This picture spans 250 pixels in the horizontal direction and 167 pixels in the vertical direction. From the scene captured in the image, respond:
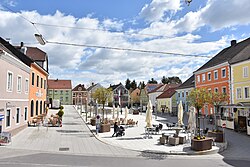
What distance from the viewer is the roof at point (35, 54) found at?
116 ft

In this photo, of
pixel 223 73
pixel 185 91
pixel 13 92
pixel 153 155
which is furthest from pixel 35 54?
pixel 185 91

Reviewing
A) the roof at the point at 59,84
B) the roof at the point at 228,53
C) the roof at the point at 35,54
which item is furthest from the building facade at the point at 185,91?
the roof at the point at 59,84

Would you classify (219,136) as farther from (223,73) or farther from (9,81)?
(223,73)

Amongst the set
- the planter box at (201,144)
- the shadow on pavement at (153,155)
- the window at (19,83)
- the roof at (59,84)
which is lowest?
the shadow on pavement at (153,155)

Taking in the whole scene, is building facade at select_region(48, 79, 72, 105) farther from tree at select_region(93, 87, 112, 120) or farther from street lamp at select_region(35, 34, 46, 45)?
street lamp at select_region(35, 34, 46, 45)

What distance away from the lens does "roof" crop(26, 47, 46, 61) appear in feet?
116

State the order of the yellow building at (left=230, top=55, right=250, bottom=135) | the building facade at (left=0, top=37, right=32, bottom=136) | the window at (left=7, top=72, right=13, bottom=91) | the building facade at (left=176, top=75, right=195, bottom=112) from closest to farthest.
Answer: the building facade at (left=0, top=37, right=32, bottom=136) < the window at (left=7, top=72, right=13, bottom=91) < the yellow building at (left=230, top=55, right=250, bottom=135) < the building facade at (left=176, top=75, right=195, bottom=112)

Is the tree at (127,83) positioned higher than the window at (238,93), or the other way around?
the tree at (127,83)

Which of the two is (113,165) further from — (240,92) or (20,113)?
(240,92)

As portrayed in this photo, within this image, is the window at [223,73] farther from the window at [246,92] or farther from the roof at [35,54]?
the roof at [35,54]

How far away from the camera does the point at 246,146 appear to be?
55.8 ft

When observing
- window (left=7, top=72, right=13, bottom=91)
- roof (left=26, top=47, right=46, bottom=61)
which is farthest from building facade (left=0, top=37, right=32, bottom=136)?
roof (left=26, top=47, right=46, bottom=61)

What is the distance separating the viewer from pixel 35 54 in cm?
3603

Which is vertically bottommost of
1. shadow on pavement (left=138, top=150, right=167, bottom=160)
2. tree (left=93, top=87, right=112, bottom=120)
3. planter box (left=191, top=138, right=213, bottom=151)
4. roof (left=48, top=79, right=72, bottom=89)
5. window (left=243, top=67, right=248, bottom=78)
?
shadow on pavement (left=138, top=150, right=167, bottom=160)
